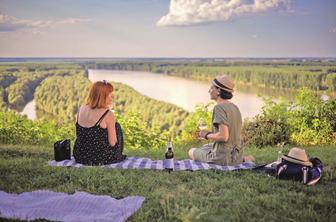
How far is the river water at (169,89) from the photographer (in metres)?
10.0

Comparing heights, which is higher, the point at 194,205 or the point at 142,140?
the point at 194,205

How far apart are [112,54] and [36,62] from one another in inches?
82.1

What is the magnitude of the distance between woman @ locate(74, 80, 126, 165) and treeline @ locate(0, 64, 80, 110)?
5.72 meters

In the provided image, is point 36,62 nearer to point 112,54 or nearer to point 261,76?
point 112,54

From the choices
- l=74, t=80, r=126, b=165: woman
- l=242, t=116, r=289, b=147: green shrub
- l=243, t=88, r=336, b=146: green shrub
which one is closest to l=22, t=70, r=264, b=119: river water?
l=243, t=88, r=336, b=146: green shrub

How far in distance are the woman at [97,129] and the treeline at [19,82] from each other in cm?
572

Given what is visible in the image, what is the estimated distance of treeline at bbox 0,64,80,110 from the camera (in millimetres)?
10180

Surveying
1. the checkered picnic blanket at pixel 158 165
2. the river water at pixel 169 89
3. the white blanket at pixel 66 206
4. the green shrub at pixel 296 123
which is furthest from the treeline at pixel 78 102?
the white blanket at pixel 66 206

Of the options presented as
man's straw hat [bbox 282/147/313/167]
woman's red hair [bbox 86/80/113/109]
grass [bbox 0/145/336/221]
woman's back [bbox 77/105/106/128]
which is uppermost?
woman's red hair [bbox 86/80/113/109]

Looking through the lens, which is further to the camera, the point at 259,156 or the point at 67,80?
the point at 67,80

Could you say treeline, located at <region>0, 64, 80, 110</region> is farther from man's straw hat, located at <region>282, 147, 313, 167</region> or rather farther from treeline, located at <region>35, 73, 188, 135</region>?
man's straw hat, located at <region>282, 147, 313, 167</region>

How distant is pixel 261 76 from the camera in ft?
35.0

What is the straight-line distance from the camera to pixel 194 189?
3.86 m

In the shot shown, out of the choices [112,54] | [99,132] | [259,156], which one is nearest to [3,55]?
[112,54]
